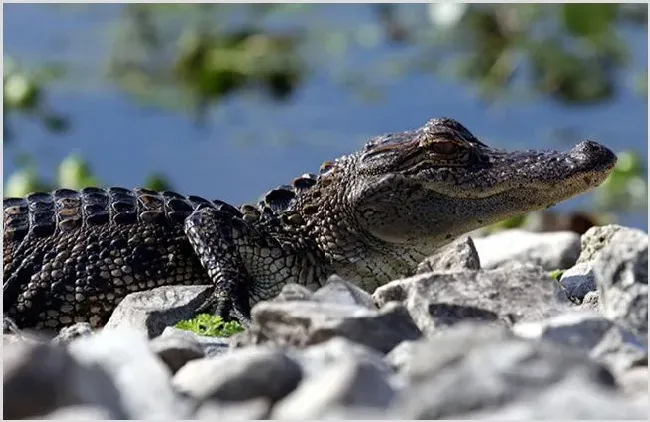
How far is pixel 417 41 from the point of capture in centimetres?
1428

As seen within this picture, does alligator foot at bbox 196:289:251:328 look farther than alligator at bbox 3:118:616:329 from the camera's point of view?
No

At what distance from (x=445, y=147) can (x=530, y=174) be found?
365 mm

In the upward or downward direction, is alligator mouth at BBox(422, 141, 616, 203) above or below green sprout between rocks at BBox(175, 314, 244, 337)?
above

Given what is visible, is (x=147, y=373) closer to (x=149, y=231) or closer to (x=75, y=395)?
(x=75, y=395)

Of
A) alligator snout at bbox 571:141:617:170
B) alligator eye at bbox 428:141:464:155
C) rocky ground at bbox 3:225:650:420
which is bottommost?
rocky ground at bbox 3:225:650:420

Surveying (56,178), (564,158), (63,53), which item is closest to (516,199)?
(564,158)

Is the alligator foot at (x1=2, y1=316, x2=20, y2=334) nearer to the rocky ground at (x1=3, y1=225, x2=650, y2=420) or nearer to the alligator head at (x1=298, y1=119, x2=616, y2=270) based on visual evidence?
the rocky ground at (x1=3, y1=225, x2=650, y2=420)

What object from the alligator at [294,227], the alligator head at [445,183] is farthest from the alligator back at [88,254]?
the alligator head at [445,183]

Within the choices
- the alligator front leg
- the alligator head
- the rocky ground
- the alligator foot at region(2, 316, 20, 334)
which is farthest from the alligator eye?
the alligator foot at region(2, 316, 20, 334)

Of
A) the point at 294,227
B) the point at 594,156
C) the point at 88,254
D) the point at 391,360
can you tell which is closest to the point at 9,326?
A: the point at 88,254

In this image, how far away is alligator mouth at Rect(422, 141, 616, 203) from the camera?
5129 millimetres

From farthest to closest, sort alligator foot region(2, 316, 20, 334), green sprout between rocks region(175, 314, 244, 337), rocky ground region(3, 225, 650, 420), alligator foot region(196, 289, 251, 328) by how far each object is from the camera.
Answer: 1. alligator foot region(196, 289, 251, 328)
2. alligator foot region(2, 316, 20, 334)
3. green sprout between rocks region(175, 314, 244, 337)
4. rocky ground region(3, 225, 650, 420)

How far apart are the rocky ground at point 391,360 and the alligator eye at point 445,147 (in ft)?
4.95

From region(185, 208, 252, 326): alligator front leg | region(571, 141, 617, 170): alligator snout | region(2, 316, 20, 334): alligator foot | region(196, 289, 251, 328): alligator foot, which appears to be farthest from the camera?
region(571, 141, 617, 170): alligator snout
